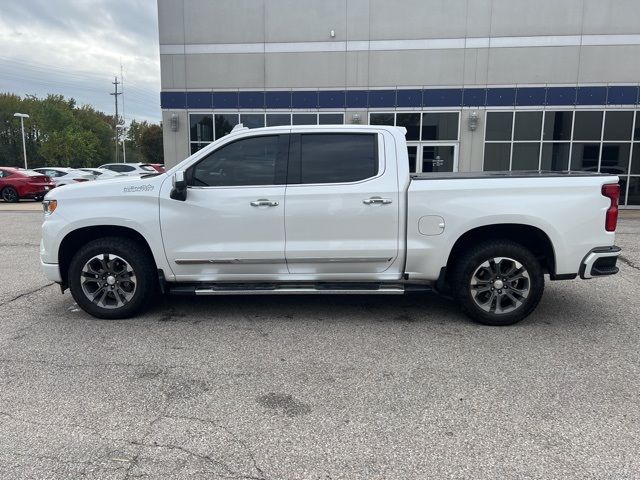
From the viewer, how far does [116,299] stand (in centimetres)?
528

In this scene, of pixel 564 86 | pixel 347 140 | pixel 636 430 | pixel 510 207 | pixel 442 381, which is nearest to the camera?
pixel 636 430

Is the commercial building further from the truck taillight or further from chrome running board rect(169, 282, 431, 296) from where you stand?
chrome running board rect(169, 282, 431, 296)

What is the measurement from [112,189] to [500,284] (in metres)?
4.09

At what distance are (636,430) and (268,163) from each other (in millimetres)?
3800

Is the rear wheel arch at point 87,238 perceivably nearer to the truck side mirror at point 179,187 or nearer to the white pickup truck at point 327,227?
the white pickup truck at point 327,227

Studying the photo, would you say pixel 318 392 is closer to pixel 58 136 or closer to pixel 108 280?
pixel 108 280

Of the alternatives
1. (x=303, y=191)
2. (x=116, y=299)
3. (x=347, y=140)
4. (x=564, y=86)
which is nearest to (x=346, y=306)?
(x=303, y=191)

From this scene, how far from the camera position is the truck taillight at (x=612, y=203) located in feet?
15.8

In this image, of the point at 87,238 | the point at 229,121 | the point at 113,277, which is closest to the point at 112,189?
the point at 87,238

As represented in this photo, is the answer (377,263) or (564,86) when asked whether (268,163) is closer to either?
(377,263)

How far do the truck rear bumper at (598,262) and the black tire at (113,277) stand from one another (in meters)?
4.42

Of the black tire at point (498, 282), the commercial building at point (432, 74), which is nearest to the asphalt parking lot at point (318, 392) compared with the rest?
the black tire at point (498, 282)

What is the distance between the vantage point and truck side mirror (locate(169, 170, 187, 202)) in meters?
4.96

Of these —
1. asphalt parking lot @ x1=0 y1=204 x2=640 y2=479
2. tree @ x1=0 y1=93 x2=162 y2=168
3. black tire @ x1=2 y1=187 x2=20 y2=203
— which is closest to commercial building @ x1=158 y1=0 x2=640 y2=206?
black tire @ x1=2 y1=187 x2=20 y2=203
